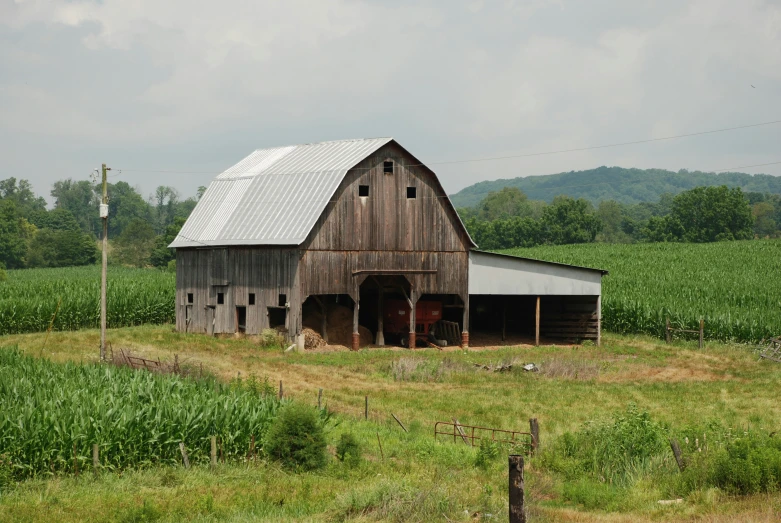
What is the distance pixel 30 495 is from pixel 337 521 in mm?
5260

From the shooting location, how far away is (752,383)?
33000mm

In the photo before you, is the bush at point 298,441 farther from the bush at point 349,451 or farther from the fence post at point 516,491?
the fence post at point 516,491

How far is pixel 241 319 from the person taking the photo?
136 feet

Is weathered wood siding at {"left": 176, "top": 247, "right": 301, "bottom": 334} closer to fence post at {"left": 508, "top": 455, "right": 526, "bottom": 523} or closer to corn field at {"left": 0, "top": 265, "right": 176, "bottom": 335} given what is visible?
corn field at {"left": 0, "top": 265, "right": 176, "bottom": 335}

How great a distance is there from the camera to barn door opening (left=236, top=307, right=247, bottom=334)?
41109mm

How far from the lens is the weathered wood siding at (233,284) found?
3916 centimetres

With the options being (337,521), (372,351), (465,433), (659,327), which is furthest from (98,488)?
(659,327)

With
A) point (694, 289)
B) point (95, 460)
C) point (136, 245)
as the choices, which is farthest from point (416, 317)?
point (136, 245)

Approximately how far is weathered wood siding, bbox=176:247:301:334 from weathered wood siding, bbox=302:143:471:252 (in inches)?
71.1

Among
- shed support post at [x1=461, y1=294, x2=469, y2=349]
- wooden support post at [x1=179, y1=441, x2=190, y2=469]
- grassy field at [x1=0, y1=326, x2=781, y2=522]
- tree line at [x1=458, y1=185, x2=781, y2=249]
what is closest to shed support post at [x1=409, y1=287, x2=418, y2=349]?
grassy field at [x1=0, y1=326, x2=781, y2=522]

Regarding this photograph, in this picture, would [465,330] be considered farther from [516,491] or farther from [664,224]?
[664,224]

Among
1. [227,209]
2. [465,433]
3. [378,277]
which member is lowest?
[465,433]

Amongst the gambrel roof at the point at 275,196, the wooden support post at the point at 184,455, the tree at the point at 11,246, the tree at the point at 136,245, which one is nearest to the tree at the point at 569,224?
the tree at the point at 136,245

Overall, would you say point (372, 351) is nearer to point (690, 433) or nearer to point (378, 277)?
point (378, 277)
